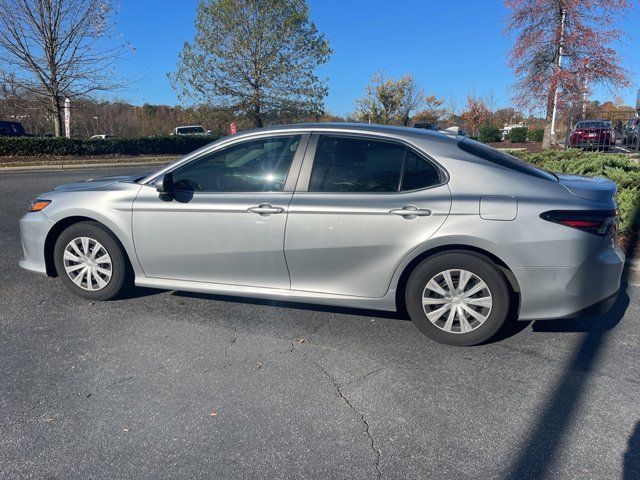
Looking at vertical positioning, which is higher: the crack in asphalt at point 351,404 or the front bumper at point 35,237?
the front bumper at point 35,237

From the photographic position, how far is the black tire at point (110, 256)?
4.48 m

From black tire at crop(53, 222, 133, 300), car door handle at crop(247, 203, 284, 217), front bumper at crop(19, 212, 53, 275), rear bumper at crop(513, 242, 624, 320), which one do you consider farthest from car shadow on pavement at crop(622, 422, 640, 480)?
front bumper at crop(19, 212, 53, 275)

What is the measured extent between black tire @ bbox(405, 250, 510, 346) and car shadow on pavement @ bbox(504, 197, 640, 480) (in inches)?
22.3

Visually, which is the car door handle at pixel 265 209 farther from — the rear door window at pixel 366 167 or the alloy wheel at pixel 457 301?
the alloy wheel at pixel 457 301

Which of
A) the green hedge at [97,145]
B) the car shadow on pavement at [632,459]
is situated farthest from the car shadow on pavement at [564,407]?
the green hedge at [97,145]

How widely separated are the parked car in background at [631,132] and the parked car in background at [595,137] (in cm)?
72

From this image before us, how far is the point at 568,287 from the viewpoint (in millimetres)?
3543

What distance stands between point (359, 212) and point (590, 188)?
5.55ft

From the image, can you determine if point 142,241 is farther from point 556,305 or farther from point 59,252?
point 556,305

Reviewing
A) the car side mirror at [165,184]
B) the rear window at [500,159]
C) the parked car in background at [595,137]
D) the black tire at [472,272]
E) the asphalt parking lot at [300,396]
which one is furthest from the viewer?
the parked car in background at [595,137]

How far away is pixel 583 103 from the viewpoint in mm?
22859

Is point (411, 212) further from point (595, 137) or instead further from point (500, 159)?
point (595, 137)

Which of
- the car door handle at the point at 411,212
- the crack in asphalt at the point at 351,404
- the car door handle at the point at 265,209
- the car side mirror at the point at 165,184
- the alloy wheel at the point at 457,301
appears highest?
the car side mirror at the point at 165,184

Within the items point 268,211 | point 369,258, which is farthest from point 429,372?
point 268,211
